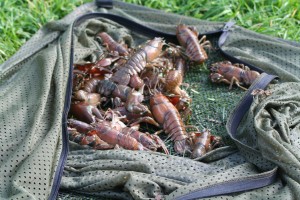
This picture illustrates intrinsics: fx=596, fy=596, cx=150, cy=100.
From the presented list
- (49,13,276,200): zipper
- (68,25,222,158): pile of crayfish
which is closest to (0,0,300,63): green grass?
(49,13,276,200): zipper

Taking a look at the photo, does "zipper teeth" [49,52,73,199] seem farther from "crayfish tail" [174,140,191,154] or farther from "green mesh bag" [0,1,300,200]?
"crayfish tail" [174,140,191,154]

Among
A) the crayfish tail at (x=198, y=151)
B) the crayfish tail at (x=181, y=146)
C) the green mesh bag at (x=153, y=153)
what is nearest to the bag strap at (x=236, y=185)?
the green mesh bag at (x=153, y=153)

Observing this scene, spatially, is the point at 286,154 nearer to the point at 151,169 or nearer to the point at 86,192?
the point at 151,169

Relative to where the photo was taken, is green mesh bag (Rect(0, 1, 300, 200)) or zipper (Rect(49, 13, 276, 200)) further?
zipper (Rect(49, 13, 276, 200))

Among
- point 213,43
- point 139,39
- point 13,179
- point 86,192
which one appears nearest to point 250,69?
point 213,43

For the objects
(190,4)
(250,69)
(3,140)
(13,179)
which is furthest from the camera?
(190,4)

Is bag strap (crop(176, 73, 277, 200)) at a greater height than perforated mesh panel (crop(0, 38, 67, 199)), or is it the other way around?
perforated mesh panel (crop(0, 38, 67, 199))

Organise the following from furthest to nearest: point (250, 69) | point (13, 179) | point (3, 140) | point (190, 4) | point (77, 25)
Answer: point (190, 4), point (77, 25), point (250, 69), point (3, 140), point (13, 179)
